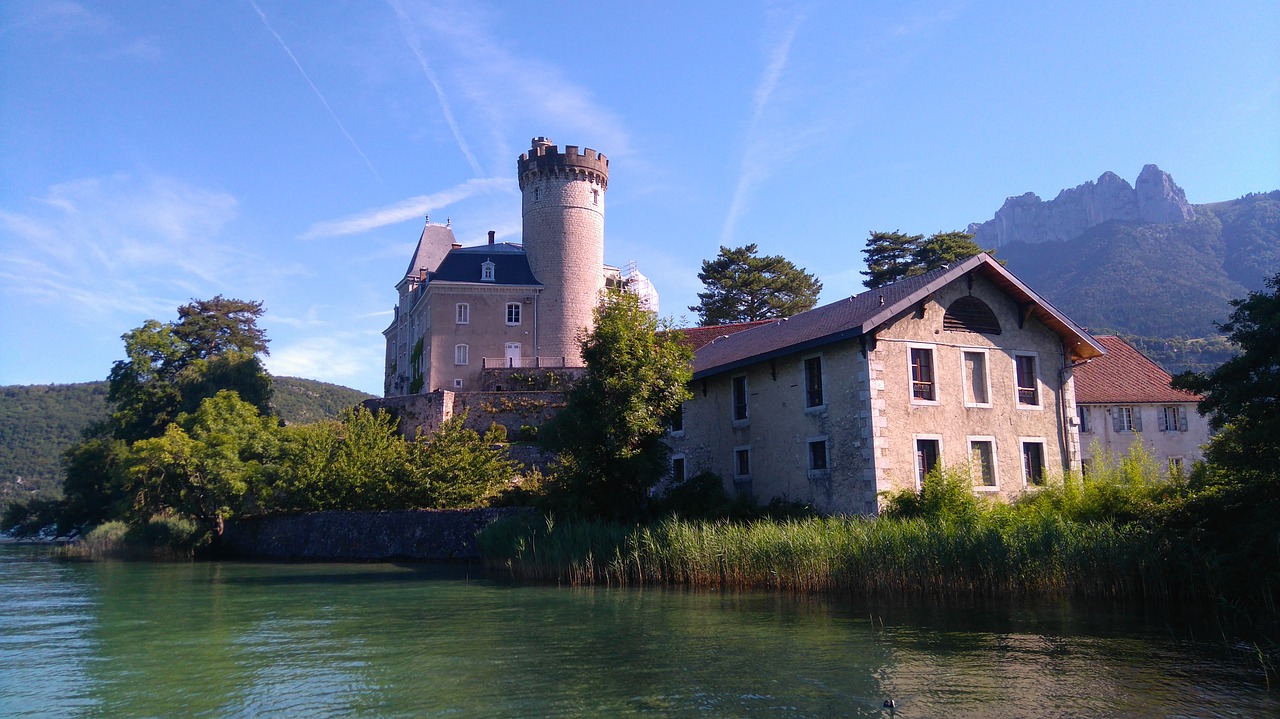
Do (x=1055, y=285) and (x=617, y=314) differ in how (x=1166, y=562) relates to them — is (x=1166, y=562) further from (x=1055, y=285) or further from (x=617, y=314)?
(x=1055, y=285)

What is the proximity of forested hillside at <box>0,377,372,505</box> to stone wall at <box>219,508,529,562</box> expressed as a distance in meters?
57.1

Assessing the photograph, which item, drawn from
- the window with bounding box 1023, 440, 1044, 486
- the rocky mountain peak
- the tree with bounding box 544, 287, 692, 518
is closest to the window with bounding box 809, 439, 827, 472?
the tree with bounding box 544, 287, 692, 518

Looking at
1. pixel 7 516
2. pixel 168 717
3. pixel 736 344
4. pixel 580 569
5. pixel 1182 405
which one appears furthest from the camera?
pixel 7 516

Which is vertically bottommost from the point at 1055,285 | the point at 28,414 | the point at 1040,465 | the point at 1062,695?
the point at 1062,695

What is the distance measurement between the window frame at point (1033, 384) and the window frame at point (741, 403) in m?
7.91

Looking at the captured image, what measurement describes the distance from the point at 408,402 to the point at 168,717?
3520 centimetres

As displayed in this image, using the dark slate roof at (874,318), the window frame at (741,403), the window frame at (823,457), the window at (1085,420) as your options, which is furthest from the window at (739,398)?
the window at (1085,420)

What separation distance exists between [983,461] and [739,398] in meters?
7.73

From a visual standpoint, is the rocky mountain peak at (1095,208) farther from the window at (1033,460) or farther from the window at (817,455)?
the window at (817,455)

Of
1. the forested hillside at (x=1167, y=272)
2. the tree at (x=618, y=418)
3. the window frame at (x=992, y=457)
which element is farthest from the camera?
the forested hillside at (x=1167, y=272)

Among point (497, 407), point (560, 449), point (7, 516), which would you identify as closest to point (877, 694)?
point (560, 449)

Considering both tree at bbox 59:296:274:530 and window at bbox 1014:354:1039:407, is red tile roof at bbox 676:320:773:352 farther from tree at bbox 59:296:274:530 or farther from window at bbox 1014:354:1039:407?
tree at bbox 59:296:274:530

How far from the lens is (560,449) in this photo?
2664cm

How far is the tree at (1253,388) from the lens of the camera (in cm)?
1491
